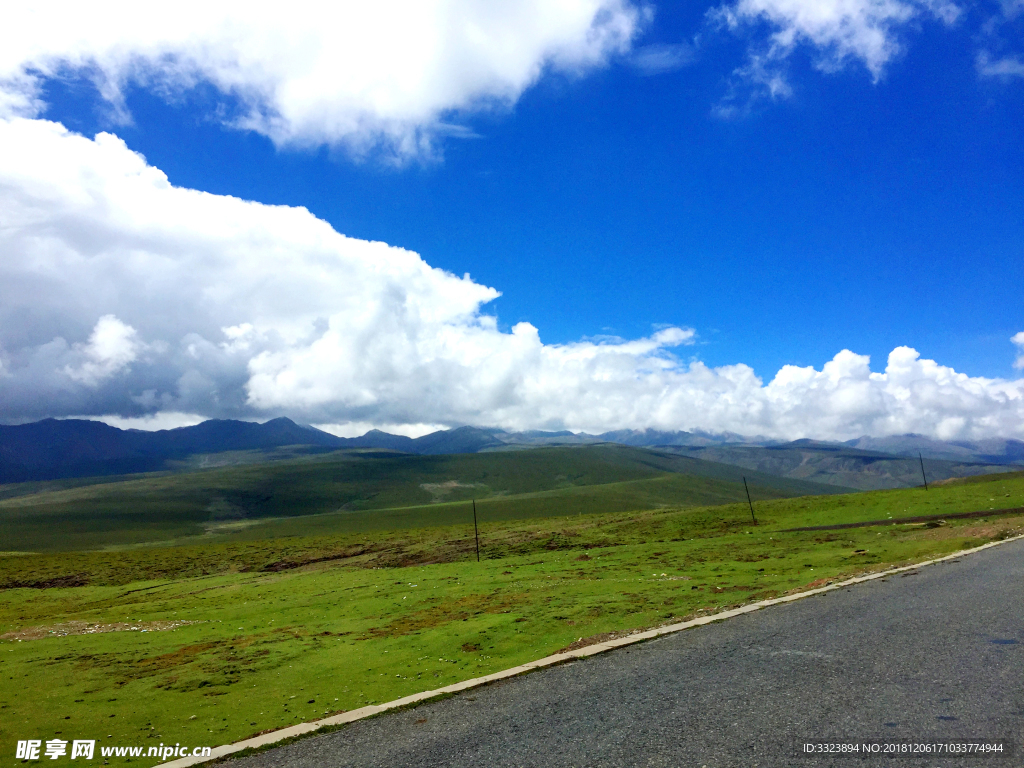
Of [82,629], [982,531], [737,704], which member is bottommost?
[82,629]

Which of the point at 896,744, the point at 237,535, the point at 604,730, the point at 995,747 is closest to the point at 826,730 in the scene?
the point at 896,744

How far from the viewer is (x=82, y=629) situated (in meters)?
29.6

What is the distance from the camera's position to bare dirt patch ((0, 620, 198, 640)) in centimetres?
2758

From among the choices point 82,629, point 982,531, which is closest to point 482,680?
point 82,629

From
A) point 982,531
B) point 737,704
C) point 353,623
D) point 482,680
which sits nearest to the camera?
point 737,704

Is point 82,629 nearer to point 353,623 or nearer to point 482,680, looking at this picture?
point 353,623

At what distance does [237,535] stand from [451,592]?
152406 millimetres

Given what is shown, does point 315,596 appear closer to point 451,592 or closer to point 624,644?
point 451,592

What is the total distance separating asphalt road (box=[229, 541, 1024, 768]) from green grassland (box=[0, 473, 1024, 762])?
7.38ft

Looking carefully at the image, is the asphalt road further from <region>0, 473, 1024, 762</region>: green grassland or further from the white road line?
<region>0, 473, 1024, 762</region>: green grassland

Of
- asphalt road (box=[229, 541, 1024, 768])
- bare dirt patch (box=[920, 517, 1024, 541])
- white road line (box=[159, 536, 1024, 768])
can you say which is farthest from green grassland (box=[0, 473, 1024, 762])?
asphalt road (box=[229, 541, 1024, 768])

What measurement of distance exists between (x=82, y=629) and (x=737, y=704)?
32.9m

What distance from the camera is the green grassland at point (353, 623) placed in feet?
42.0

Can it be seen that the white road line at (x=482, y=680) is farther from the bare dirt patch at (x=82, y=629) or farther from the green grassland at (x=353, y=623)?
the bare dirt patch at (x=82, y=629)
